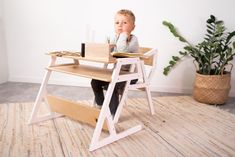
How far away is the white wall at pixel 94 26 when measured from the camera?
2.94 meters

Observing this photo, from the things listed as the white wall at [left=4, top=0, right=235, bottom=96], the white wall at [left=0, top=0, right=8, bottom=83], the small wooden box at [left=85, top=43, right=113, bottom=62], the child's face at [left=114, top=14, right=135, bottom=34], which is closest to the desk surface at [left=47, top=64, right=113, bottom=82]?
the small wooden box at [left=85, top=43, right=113, bottom=62]

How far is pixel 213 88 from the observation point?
2.60m

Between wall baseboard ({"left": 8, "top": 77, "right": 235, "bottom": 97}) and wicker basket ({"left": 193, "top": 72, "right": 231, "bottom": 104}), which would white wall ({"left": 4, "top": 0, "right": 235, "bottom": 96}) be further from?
wicker basket ({"left": 193, "top": 72, "right": 231, "bottom": 104})

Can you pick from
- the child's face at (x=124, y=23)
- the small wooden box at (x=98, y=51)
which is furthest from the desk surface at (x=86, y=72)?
the child's face at (x=124, y=23)

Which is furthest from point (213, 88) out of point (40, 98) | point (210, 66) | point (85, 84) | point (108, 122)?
point (40, 98)

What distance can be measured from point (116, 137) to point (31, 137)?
58 centimetres

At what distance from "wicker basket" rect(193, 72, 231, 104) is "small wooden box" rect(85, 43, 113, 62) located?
4.79 ft

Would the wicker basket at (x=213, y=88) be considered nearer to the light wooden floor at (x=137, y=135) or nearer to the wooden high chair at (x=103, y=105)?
the light wooden floor at (x=137, y=135)

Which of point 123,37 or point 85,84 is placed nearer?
point 123,37

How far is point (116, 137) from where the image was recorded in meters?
1.71

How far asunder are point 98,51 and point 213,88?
1533 millimetres

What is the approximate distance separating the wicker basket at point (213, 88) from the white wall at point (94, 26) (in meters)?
0.43

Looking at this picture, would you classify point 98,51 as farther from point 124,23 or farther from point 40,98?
point 40,98

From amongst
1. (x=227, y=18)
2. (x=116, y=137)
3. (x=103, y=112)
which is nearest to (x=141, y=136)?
(x=116, y=137)
